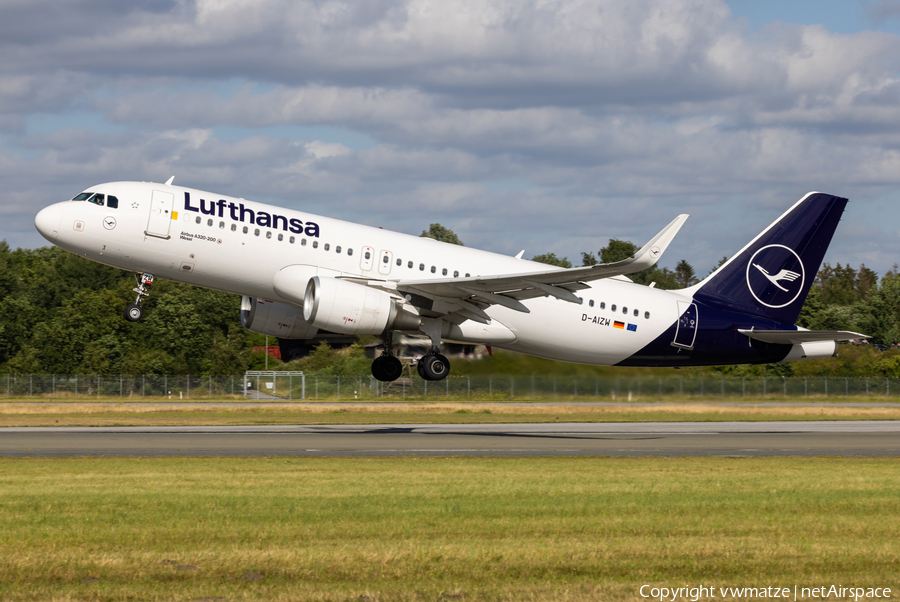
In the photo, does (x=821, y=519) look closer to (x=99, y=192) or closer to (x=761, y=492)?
(x=761, y=492)

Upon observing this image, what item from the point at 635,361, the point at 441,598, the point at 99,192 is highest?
the point at 99,192

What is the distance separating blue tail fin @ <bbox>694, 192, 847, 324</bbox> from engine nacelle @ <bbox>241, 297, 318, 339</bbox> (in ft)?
53.8

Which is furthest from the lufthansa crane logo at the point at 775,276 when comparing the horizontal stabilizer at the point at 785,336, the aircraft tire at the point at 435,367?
the aircraft tire at the point at 435,367

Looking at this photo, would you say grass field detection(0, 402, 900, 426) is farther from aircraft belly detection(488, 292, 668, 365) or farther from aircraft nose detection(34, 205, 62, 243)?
aircraft nose detection(34, 205, 62, 243)

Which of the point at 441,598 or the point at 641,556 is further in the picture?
the point at 641,556

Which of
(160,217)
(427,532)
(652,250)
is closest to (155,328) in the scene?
(160,217)

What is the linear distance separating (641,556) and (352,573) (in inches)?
170

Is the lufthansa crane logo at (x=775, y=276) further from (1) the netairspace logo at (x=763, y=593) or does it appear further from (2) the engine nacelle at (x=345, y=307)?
(1) the netairspace logo at (x=763, y=593)

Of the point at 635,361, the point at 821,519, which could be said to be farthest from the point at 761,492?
the point at 635,361

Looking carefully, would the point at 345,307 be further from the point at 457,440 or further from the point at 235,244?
the point at 457,440

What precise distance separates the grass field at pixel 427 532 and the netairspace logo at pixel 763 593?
0.29 metres

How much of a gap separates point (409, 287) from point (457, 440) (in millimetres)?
6995

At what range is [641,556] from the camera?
47.6 ft

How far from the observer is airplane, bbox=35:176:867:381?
102ft
